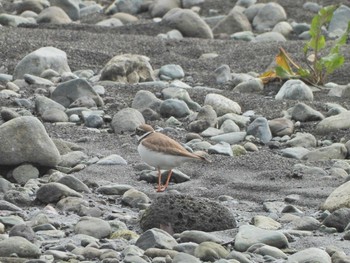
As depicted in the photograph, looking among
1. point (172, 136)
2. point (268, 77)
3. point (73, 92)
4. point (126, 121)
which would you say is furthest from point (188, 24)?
point (172, 136)

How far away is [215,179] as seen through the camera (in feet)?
24.0

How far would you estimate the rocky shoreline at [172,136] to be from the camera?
219 inches

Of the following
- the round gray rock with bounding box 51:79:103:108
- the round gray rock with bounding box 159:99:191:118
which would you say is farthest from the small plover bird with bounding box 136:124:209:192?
the round gray rock with bounding box 51:79:103:108

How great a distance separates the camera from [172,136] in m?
8.55

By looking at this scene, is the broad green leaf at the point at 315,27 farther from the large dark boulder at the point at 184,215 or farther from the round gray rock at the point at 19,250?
the round gray rock at the point at 19,250

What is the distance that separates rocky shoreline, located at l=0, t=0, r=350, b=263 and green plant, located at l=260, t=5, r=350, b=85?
163 mm

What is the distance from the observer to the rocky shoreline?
18.3ft

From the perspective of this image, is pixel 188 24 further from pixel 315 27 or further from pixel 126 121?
pixel 126 121

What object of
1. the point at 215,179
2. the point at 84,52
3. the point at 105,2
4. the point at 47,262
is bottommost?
the point at 105,2

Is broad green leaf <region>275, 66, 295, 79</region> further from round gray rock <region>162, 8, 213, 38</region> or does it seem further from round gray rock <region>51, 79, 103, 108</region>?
round gray rock <region>162, 8, 213, 38</region>

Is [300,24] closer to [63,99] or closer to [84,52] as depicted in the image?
[84,52]

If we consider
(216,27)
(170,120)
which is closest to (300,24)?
(216,27)

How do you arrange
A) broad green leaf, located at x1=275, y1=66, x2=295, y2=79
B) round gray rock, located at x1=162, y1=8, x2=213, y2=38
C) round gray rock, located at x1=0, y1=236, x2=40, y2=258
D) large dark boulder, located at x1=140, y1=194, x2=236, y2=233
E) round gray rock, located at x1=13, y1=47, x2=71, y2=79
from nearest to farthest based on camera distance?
round gray rock, located at x1=0, y1=236, x2=40, y2=258 < large dark boulder, located at x1=140, y1=194, x2=236, y2=233 < round gray rock, located at x1=13, y1=47, x2=71, y2=79 < broad green leaf, located at x1=275, y1=66, x2=295, y2=79 < round gray rock, located at x1=162, y1=8, x2=213, y2=38

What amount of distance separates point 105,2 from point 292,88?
26.4 ft
